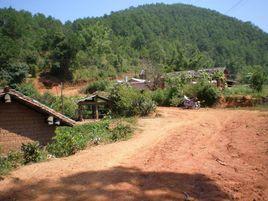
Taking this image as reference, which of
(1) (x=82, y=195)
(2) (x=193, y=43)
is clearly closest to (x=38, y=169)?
(1) (x=82, y=195)

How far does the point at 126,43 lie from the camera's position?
99.4 metres

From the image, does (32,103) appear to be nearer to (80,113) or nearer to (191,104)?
(80,113)

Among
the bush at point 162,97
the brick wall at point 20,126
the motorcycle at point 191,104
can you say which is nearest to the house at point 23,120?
the brick wall at point 20,126

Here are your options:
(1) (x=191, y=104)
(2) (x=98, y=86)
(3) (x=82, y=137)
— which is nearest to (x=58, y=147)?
(3) (x=82, y=137)

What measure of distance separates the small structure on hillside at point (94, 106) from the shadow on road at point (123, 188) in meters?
20.6

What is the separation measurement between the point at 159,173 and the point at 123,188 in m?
1.72

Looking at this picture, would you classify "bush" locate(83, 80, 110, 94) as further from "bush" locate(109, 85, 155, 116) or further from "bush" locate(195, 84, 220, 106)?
"bush" locate(109, 85, 155, 116)

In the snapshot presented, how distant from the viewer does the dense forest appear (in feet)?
198

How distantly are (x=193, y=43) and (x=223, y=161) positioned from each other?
326 feet

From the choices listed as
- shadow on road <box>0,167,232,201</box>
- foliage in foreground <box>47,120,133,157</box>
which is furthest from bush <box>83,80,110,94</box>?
shadow on road <box>0,167,232,201</box>

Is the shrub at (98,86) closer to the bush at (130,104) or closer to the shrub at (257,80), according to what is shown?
the bush at (130,104)

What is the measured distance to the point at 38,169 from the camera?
12.2 metres

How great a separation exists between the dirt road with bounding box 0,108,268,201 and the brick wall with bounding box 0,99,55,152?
319cm

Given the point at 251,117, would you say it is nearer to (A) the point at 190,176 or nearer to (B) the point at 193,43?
(A) the point at 190,176
